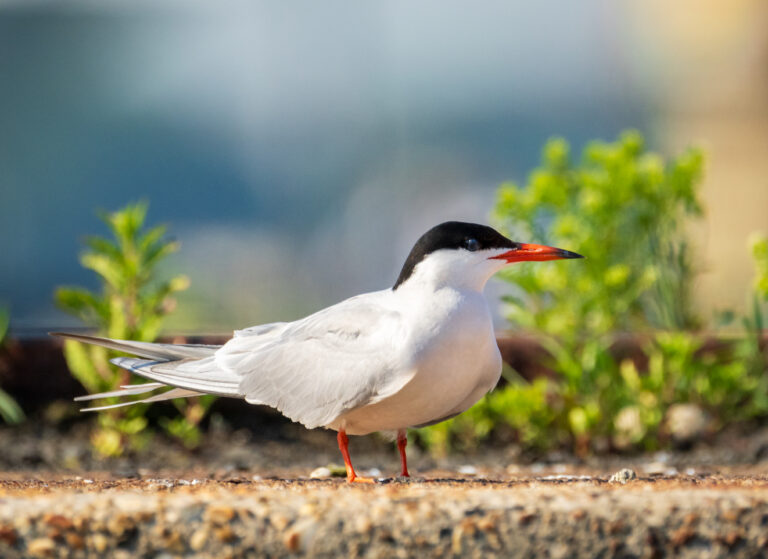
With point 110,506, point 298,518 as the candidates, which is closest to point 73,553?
point 110,506

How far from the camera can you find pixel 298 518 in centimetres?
152

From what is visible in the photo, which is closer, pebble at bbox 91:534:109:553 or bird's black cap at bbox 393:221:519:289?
pebble at bbox 91:534:109:553

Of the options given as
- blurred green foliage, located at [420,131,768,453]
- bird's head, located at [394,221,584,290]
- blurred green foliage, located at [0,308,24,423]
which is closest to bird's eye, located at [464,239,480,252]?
bird's head, located at [394,221,584,290]

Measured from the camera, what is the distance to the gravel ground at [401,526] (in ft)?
4.95

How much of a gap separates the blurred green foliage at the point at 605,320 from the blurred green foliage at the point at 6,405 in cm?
145

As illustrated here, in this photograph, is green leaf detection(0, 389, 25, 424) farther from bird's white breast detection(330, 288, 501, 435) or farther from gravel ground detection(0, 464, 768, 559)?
gravel ground detection(0, 464, 768, 559)

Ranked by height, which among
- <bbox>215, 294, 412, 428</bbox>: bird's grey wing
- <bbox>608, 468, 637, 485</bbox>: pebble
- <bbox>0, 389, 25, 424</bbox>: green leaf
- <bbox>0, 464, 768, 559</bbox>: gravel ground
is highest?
<bbox>215, 294, 412, 428</bbox>: bird's grey wing

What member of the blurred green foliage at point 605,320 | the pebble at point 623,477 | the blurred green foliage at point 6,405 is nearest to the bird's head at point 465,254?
the pebble at point 623,477

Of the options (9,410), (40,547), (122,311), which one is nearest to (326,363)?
(40,547)

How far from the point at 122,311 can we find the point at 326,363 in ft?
4.69

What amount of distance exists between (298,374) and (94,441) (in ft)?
4.88

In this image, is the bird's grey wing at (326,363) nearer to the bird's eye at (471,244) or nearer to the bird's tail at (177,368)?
the bird's tail at (177,368)

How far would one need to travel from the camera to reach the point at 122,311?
10.9ft

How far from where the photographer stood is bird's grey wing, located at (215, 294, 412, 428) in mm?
2006
